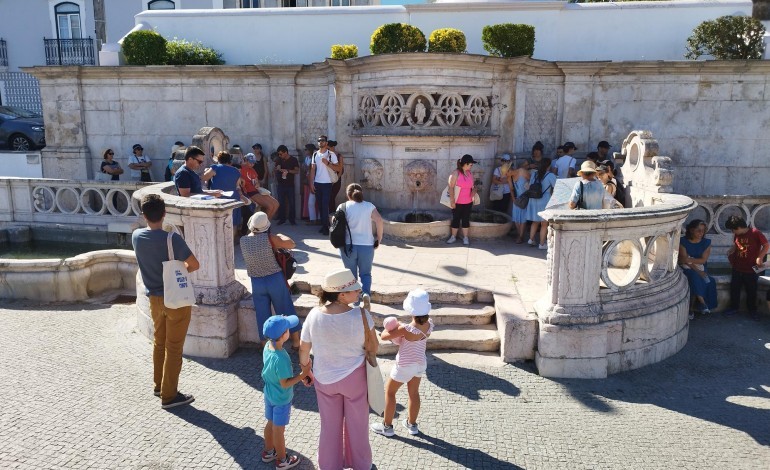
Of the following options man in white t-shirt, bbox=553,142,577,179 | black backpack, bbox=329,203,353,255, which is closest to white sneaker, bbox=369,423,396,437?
black backpack, bbox=329,203,353,255

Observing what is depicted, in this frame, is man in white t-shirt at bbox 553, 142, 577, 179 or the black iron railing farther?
the black iron railing

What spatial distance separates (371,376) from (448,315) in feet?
9.33

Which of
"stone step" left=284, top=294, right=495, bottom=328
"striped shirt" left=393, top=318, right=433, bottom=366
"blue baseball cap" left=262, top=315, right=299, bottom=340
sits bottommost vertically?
"stone step" left=284, top=294, right=495, bottom=328

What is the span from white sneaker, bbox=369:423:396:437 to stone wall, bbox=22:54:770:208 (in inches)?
266

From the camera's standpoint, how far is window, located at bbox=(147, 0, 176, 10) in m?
22.0

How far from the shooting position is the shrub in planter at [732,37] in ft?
39.5

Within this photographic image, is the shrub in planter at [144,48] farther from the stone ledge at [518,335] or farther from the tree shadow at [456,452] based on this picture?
the tree shadow at [456,452]

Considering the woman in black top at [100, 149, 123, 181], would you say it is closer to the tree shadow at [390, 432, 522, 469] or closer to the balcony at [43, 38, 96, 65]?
the tree shadow at [390, 432, 522, 469]

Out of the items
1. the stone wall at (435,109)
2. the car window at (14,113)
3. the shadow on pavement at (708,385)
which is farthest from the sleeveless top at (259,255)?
the car window at (14,113)

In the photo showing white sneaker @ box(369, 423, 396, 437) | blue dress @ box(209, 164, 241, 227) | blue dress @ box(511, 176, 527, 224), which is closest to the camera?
white sneaker @ box(369, 423, 396, 437)

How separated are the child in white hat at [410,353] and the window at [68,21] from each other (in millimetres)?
24911

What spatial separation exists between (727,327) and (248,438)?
20.4ft

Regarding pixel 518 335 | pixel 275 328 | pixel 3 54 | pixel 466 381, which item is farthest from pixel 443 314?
pixel 3 54

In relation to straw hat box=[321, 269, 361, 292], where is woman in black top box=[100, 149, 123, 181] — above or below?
above
